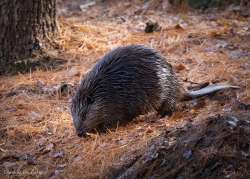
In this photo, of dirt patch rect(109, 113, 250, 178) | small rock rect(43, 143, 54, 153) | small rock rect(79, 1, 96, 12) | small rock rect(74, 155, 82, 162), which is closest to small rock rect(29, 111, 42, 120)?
small rock rect(43, 143, 54, 153)

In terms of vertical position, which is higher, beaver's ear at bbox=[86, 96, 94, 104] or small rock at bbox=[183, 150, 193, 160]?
small rock at bbox=[183, 150, 193, 160]

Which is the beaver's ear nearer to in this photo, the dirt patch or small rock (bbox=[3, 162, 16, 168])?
small rock (bbox=[3, 162, 16, 168])

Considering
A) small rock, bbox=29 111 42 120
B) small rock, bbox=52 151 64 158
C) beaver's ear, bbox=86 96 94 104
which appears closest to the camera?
small rock, bbox=52 151 64 158

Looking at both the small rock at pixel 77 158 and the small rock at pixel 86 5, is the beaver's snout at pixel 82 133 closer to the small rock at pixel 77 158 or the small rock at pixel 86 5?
the small rock at pixel 77 158

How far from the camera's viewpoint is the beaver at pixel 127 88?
16.5ft

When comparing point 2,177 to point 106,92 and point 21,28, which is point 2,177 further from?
point 21,28

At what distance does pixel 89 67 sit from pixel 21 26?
98cm

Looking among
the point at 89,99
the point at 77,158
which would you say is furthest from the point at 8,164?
the point at 89,99

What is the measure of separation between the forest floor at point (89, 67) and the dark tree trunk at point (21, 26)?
0.26 metres

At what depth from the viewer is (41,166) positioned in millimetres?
4633

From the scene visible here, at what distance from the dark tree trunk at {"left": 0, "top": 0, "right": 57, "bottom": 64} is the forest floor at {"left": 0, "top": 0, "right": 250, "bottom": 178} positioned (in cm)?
26

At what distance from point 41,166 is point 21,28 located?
2.71 m

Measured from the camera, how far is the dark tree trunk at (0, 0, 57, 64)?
6.84 m

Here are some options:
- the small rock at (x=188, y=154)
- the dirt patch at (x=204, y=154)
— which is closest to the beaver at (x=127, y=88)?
the dirt patch at (x=204, y=154)
